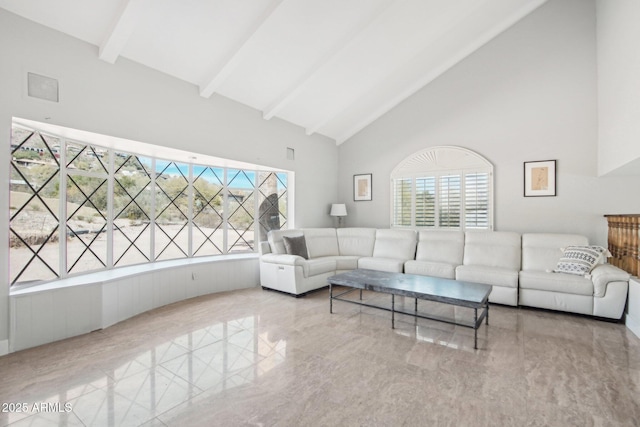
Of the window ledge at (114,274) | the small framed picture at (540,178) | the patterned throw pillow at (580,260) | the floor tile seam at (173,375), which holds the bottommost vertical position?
the floor tile seam at (173,375)

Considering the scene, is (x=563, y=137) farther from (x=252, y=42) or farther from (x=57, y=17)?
(x=57, y=17)

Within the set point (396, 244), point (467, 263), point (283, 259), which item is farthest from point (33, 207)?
point (467, 263)

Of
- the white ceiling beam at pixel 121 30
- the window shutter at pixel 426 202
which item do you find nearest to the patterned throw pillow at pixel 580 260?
the window shutter at pixel 426 202

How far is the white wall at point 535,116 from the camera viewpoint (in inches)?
164

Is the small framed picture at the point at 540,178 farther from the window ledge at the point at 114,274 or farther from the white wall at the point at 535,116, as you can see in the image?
the window ledge at the point at 114,274

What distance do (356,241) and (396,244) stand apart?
760mm

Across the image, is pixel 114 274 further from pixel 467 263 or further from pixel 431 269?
pixel 467 263

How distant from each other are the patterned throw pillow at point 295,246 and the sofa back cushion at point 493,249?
8.02 feet

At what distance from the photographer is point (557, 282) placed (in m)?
3.51

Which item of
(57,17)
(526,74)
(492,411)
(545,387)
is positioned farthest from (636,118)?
(57,17)

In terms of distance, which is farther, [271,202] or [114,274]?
[271,202]

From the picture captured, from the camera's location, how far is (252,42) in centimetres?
337

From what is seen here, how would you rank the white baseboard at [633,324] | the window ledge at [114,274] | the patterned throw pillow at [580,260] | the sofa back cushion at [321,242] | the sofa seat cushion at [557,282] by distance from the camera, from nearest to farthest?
the window ledge at [114,274] → the white baseboard at [633,324] → the sofa seat cushion at [557,282] → the patterned throw pillow at [580,260] → the sofa back cushion at [321,242]

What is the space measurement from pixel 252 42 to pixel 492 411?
3908 millimetres
